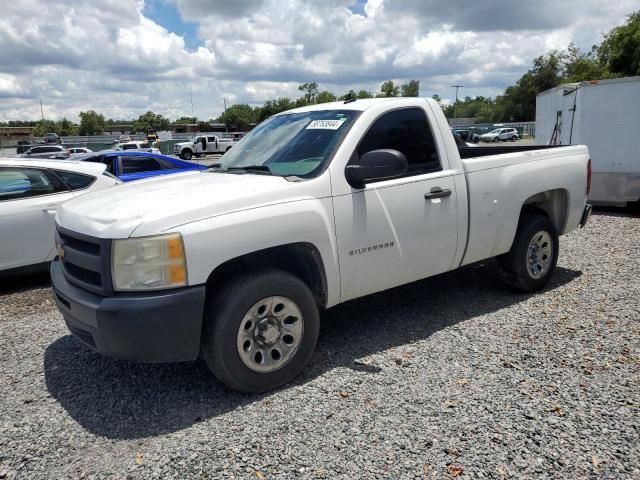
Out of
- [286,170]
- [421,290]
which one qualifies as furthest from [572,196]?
[286,170]

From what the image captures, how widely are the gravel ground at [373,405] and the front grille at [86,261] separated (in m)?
0.86

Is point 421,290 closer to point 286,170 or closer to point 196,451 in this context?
point 286,170

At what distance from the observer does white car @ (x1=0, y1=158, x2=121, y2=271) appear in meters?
5.89

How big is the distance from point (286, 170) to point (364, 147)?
64 cm

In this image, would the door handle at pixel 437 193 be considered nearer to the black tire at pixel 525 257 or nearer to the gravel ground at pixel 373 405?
the gravel ground at pixel 373 405

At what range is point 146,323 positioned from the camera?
10.0 feet

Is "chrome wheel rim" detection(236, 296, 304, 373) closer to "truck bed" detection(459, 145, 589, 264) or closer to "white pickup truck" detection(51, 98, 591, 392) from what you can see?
"white pickup truck" detection(51, 98, 591, 392)

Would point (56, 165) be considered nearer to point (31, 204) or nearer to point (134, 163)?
point (31, 204)

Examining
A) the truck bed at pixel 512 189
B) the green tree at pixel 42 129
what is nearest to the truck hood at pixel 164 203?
the truck bed at pixel 512 189

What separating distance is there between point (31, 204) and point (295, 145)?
3.67 m

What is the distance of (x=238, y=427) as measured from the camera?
3.20 meters

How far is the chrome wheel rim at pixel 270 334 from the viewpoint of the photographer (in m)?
3.43

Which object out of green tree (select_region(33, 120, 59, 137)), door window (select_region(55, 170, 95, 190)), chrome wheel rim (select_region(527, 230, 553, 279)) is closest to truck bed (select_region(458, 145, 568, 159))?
chrome wheel rim (select_region(527, 230, 553, 279))

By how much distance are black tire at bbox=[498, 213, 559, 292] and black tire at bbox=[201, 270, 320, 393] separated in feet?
8.52
